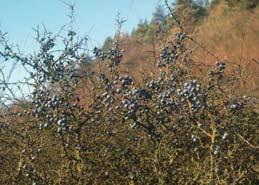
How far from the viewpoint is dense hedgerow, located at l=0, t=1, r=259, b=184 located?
2.84 m

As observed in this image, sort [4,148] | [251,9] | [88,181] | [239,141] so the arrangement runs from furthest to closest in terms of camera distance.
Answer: [251,9], [4,148], [239,141], [88,181]

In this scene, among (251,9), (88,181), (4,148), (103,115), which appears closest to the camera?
(88,181)

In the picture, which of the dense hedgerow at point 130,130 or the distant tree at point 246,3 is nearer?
the dense hedgerow at point 130,130

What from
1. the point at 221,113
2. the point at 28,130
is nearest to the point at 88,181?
the point at 28,130

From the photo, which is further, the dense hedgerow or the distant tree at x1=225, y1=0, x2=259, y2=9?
the distant tree at x1=225, y1=0, x2=259, y2=9

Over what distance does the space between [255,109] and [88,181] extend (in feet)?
4.59

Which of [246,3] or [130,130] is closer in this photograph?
[130,130]

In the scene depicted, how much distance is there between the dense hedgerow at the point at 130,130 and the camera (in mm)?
2836

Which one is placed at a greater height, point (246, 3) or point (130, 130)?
point (246, 3)

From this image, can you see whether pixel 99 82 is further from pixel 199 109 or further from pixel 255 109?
pixel 255 109

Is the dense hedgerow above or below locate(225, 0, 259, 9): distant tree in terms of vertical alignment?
below

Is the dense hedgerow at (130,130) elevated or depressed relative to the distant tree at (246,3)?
depressed

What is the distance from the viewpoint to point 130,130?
3.28 meters

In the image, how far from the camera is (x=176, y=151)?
2.90m
